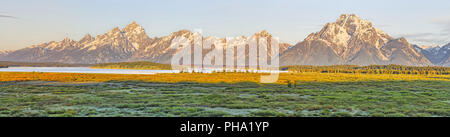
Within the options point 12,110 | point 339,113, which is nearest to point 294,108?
point 339,113
